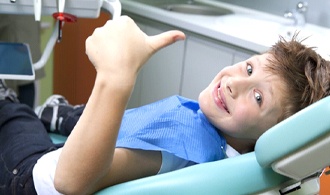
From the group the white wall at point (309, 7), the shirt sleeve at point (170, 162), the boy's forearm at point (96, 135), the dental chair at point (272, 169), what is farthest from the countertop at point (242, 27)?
the boy's forearm at point (96, 135)

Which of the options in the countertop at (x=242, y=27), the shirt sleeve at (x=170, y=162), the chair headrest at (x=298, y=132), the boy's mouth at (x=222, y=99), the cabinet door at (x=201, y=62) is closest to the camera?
the chair headrest at (x=298, y=132)

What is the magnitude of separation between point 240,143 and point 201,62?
1061mm

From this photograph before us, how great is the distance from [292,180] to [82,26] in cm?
212

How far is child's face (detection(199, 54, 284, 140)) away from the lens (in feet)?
4.04

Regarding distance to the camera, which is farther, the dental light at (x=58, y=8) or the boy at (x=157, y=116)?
the dental light at (x=58, y=8)

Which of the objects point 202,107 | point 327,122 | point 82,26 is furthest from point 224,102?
point 82,26

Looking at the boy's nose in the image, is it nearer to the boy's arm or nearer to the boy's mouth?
the boy's mouth

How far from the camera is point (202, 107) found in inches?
51.7

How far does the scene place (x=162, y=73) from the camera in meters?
2.57

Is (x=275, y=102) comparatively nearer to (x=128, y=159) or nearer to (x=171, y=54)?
(x=128, y=159)

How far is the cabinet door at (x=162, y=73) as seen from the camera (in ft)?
8.18

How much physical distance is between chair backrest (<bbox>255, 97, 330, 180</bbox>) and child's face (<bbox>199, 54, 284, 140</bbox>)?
265 millimetres

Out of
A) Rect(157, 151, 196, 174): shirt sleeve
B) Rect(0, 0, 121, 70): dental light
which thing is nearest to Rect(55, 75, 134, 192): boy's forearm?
Rect(157, 151, 196, 174): shirt sleeve

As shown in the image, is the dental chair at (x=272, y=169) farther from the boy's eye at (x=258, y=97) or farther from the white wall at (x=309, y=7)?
the white wall at (x=309, y=7)
